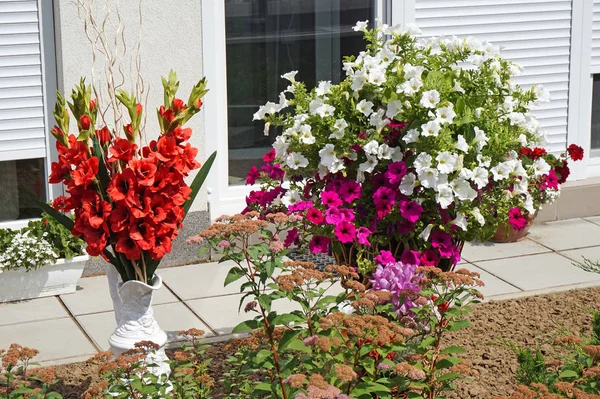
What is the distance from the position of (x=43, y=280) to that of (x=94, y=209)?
204 cm

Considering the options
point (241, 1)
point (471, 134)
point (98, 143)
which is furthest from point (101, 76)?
point (471, 134)

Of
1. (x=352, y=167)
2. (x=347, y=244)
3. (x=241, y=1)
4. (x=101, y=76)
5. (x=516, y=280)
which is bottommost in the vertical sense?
(x=516, y=280)

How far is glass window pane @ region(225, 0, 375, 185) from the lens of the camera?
6453mm

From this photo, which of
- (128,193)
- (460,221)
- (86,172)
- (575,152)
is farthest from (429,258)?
(575,152)

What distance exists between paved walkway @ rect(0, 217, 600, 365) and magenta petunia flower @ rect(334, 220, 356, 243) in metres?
1.15

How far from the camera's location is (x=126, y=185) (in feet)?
12.3

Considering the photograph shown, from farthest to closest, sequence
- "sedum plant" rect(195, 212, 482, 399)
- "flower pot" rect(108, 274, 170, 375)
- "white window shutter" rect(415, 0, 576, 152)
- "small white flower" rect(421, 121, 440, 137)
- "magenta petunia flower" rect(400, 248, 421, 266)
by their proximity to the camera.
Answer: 1. "white window shutter" rect(415, 0, 576, 152)
2. "magenta petunia flower" rect(400, 248, 421, 266)
3. "small white flower" rect(421, 121, 440, 137)
4. "flower pot" rect(108, 274, 170, 375)
5. "sedum plant" rect(195, 212, 482, 399)

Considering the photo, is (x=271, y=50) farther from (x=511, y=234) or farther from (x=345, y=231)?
(x=345, y=231)

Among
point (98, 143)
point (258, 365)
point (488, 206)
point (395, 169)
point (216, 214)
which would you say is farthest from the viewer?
point (216, 214)

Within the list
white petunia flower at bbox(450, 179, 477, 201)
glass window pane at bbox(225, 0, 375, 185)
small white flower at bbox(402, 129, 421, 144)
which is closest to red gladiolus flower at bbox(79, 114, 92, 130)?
small white flower at bbox(402, 129, 421, 144)

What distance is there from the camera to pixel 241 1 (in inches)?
251

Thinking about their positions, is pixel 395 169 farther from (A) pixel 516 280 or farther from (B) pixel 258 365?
(A) pixel 516 280

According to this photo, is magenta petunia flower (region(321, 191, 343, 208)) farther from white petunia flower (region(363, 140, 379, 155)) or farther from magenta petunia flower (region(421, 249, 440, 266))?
magenta petunia flower (region(421, 249, 440, 266))

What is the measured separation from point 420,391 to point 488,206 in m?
1.17
